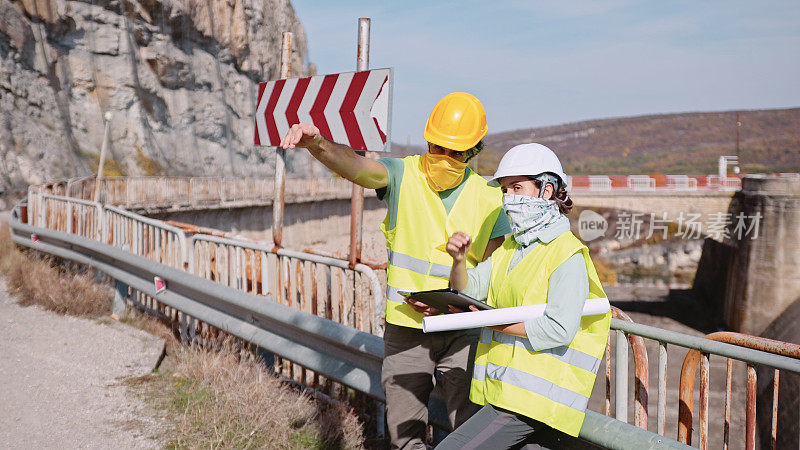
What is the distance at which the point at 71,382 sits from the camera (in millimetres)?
4699

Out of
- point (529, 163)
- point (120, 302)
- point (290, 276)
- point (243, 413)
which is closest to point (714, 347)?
point (529, 163)

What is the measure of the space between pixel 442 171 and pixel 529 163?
19.9 inches

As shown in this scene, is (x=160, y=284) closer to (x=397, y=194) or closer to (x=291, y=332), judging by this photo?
(x=291, y=332)

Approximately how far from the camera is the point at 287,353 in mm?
4293

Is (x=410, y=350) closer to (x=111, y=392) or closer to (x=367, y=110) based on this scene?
(x=367, y=110)

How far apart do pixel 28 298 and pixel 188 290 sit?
8.60 feet

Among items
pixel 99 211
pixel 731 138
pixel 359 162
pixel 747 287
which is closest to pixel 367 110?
pixel 359 162

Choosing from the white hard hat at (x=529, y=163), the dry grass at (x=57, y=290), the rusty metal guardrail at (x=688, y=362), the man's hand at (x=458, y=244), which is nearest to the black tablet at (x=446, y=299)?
the man's hand at (x=458, y=244)

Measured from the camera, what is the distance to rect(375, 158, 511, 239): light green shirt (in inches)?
113

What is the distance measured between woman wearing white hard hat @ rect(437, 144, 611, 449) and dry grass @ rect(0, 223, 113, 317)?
5.38 m

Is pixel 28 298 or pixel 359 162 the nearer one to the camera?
pixel 359 162

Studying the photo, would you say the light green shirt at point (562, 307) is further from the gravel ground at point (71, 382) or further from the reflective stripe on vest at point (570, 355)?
the gravel ground at point (71, 382)

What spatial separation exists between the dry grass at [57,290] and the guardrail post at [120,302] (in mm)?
157

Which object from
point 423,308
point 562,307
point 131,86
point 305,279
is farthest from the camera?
point 131,86
